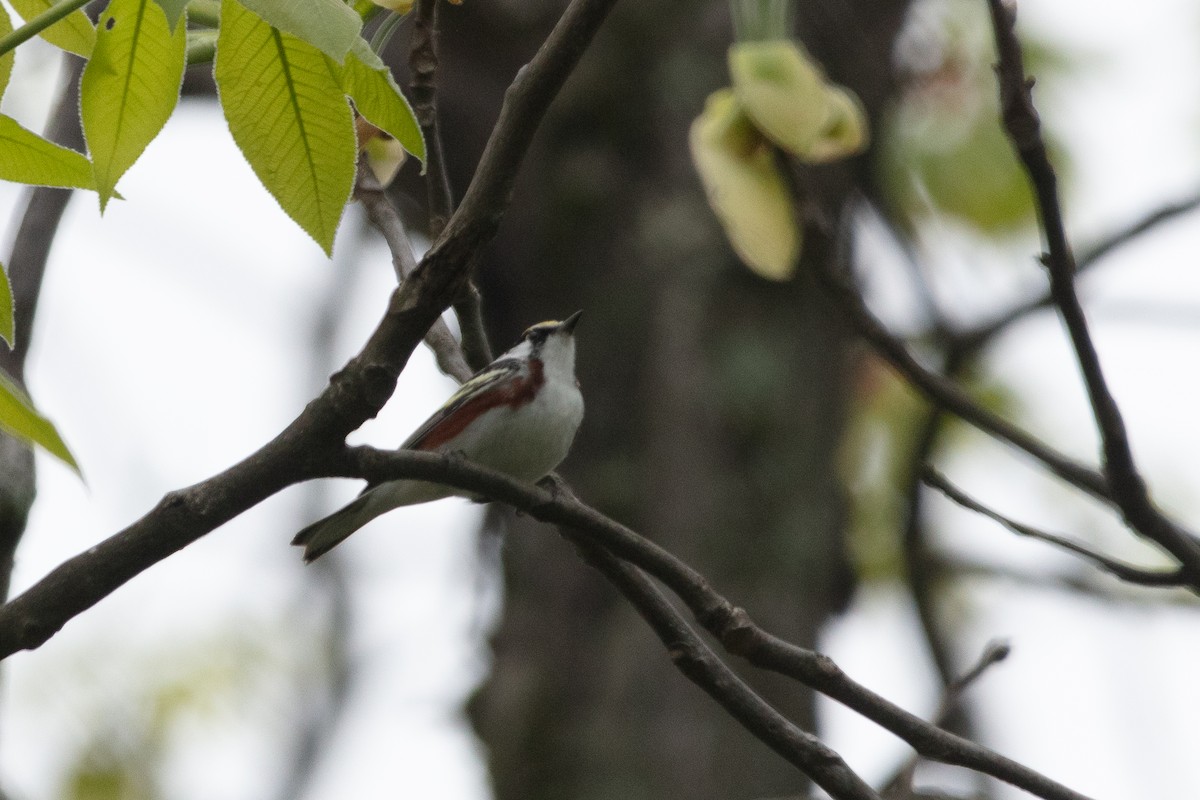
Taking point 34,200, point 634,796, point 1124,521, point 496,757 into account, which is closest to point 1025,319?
point 1124,521

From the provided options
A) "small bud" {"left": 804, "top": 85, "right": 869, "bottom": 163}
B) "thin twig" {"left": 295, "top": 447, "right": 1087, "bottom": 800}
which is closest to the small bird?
"small bud" {"left": 804, "top": 85, "right": 869, "bottom": 163}

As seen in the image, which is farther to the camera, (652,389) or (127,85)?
(652,389)

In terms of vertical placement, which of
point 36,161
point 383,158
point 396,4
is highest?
point 383,158

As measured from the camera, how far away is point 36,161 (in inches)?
65.7

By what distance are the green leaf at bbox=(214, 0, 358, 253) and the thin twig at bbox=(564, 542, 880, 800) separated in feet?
2.60

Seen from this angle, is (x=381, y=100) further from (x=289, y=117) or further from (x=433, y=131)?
(x=433, y=131)

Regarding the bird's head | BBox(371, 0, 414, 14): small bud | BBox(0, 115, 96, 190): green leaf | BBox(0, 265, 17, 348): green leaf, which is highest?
the bird's head

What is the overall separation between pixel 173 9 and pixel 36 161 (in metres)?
0.34

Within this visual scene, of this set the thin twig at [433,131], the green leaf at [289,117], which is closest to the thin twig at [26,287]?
the thin twig at [433,131]

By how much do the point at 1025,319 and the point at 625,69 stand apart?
219cm

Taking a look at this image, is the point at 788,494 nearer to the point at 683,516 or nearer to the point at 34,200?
the point at 683,516

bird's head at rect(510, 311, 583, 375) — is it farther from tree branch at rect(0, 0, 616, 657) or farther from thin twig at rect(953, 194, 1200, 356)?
tree branch at rect(0, 0, 616, 657)

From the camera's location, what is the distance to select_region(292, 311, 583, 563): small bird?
3.95m

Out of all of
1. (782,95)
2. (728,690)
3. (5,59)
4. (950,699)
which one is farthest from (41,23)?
(950,699)
